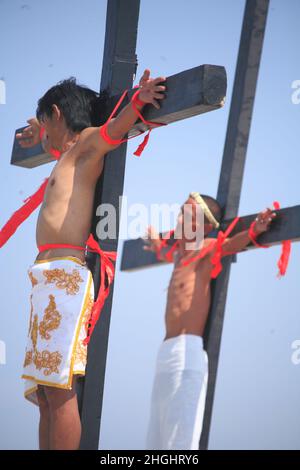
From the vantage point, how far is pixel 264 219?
332 centimetres

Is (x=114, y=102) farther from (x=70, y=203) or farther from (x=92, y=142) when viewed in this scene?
(x=70, y=203)

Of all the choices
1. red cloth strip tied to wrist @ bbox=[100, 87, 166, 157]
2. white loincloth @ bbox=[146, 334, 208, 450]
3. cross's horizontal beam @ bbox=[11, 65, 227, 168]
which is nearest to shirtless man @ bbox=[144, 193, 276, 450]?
white loincloth @ bbox=[146, 334, 208, 450]

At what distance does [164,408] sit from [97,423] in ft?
2.81

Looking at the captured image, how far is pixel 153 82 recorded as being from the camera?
97.4 inches

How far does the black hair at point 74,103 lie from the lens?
8.97ft

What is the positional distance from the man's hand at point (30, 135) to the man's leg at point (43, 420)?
87 cm

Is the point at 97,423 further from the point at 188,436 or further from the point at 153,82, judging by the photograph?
the point at 153,82

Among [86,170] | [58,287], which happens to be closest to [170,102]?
[86,170]

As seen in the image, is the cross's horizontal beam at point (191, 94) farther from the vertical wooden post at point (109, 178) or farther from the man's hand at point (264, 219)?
the man's hand at point (264, 219)

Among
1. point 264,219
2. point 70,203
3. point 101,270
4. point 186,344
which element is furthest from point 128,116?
point 186,344

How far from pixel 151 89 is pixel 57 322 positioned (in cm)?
69

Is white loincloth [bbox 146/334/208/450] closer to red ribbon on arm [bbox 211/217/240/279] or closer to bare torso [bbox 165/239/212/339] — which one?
bare torso [bbox 165/239/212/339]

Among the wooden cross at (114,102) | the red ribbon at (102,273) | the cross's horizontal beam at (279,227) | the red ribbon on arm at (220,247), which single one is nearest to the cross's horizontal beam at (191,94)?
the wooden cross at (114,102)
